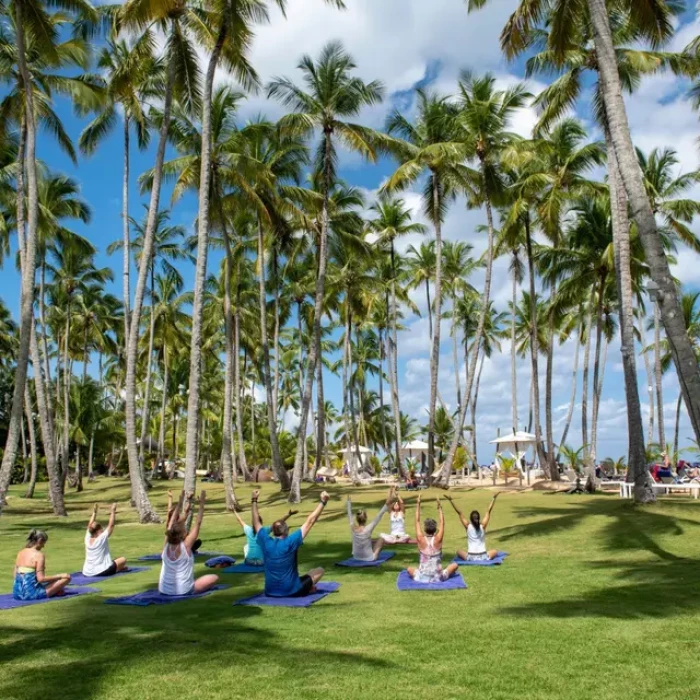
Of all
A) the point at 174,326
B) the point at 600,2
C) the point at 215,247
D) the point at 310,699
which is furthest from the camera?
the point at 174,326

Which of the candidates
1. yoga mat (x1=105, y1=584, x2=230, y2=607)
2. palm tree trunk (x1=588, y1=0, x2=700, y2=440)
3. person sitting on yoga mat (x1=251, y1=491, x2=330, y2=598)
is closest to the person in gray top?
person sitting on yoga mat (x1=251, y1=491, x2=330, y2=598)

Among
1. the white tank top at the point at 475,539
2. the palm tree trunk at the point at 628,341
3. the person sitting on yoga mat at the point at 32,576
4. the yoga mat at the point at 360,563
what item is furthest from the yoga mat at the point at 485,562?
the palm tree trunk at the point at 628,341

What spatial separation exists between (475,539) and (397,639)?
547cm

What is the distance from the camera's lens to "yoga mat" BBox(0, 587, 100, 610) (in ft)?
28.3

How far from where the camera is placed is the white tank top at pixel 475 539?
1162cm

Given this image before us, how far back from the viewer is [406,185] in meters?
30.2

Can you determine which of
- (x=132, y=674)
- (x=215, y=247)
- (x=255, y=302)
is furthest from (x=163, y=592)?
(x=255, y=302)

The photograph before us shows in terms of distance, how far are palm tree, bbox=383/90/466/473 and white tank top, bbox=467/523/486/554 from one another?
1813 cm

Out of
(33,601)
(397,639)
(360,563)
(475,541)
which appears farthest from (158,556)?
(397,639)

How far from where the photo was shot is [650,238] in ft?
35.2

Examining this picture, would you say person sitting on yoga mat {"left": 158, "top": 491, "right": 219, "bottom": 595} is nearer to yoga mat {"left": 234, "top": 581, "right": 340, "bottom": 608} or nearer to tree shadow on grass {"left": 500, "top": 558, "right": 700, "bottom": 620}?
yoga mat {"left": 234, "top": 581, "right": 340, "bottom": 608}

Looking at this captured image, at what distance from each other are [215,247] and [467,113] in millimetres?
15365

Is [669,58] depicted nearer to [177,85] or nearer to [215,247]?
[177,85]

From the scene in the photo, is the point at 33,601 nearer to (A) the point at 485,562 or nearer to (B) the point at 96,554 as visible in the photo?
(B) the point at 96,554
